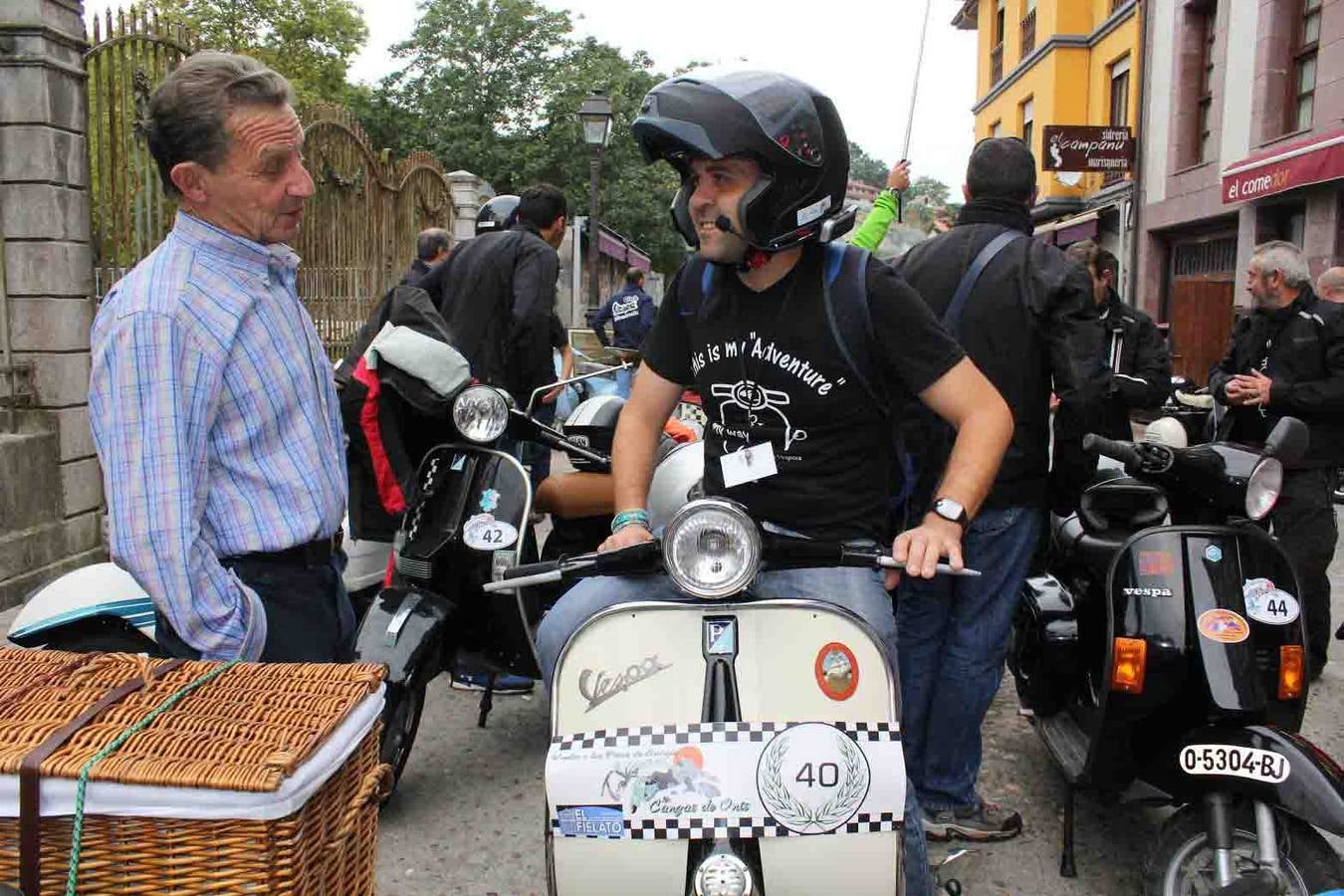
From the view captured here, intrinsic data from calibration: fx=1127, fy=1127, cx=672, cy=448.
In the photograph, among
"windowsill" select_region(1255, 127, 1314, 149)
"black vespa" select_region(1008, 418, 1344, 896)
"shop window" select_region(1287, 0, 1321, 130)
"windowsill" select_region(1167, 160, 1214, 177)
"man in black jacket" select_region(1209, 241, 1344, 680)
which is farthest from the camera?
"windowsill" select_region(1167, 160, 1214, 177)

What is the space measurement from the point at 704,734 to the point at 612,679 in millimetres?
216

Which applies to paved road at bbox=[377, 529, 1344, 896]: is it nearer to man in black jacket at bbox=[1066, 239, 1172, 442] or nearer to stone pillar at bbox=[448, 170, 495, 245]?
man in black jacket at bbox=[1066, 239, 1172, 442]

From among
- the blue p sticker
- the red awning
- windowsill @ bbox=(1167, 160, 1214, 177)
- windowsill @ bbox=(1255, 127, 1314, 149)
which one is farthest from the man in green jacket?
windowsill @ bbox=(1167, 160, 1214, 177)

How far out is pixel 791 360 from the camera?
2373mm

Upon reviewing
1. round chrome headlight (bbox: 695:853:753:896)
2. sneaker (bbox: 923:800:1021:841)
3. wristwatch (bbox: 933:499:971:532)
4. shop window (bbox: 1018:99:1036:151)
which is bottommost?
sneaker (bbox: 923:800:1021:841)

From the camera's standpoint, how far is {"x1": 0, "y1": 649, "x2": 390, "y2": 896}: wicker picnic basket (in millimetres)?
1318

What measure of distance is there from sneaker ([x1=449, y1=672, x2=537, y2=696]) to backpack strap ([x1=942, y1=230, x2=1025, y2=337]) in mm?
1954

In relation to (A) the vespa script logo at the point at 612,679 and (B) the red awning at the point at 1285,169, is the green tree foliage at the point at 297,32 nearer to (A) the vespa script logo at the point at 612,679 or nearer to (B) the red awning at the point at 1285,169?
(B) the red awning at the point at 1285,169

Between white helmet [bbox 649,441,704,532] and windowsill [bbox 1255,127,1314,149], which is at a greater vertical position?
windowsill [bbox 1255,127,1314,149]

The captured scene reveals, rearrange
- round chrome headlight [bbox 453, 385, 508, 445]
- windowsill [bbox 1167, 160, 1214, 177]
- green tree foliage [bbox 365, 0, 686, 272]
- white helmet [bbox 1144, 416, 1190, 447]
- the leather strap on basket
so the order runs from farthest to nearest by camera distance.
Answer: green tree foliage [bbox 365, 0, 686, 272] → windowsill [bbox 1167, 160, 1214, 177] → round chrome headlight [bbox 453, 385, 508, 445] → white helmet [bbox 1144, 416, 1190, 447] → the leather strap on basket

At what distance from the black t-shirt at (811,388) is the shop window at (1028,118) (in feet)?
80.2

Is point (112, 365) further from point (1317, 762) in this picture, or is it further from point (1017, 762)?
point (1017, 762)

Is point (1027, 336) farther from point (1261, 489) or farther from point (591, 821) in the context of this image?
Result: point (591, 821)

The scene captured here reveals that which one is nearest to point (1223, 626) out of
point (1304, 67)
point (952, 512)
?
point (952, 512)
